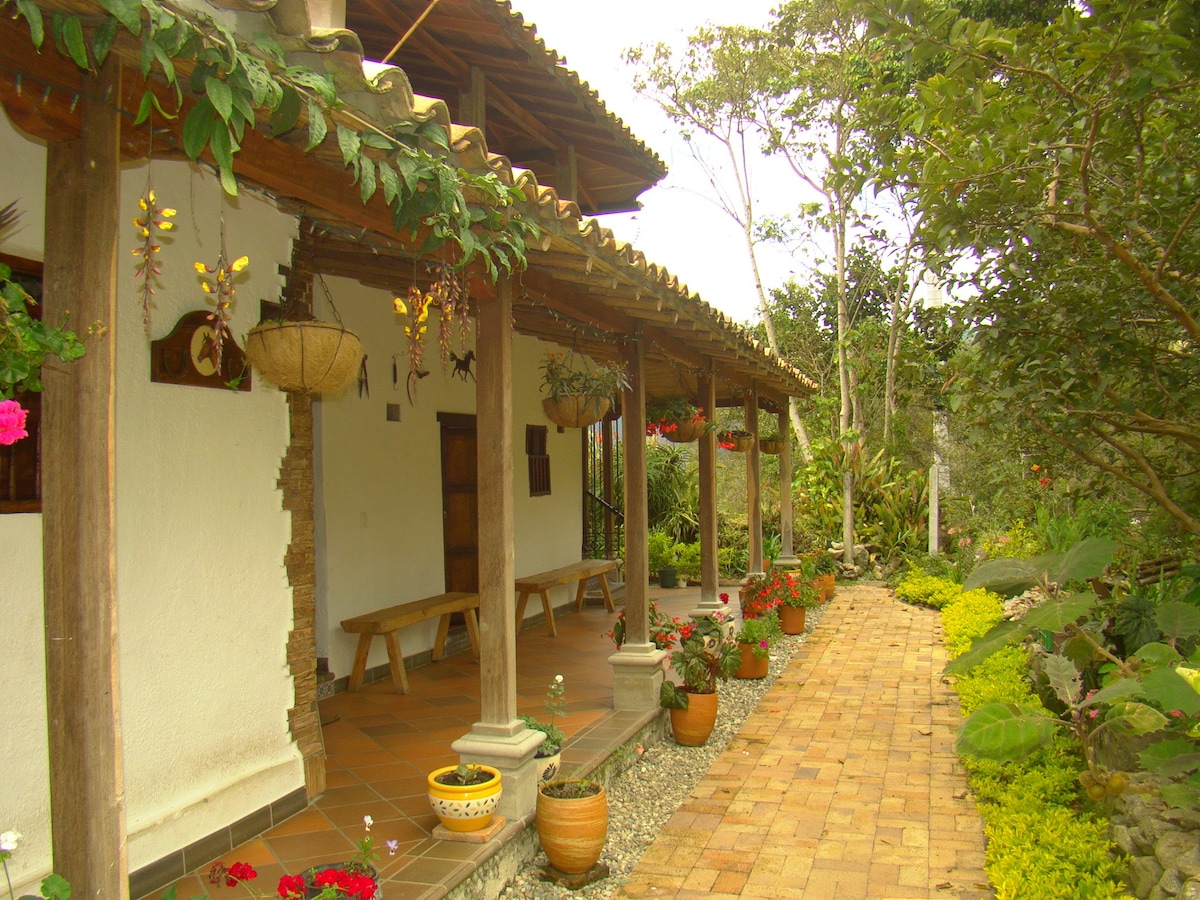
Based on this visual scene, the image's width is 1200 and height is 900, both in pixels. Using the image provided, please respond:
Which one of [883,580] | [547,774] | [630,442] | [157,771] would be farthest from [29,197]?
[883,580]

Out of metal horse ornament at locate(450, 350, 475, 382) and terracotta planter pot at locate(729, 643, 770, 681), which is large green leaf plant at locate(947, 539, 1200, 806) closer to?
terracotta planter pot at locate(729, 643, 770, 681)

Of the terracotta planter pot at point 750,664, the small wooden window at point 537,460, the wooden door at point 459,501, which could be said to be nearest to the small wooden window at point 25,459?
the wooden door at point 459,501

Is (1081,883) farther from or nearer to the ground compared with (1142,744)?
nearer to the ground

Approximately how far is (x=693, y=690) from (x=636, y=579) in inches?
33.3

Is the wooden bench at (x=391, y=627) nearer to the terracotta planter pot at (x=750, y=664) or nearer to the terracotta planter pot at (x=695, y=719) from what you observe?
the terracotta planter pot at (x=695, y=719)

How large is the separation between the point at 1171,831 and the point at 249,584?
157 inches

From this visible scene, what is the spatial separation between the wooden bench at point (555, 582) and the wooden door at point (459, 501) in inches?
24.3

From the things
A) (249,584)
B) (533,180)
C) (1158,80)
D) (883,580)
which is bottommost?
(883,580)

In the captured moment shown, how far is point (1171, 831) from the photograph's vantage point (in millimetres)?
3420

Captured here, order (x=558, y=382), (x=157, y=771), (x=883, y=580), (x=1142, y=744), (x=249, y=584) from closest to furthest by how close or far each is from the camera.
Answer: (x=157, y=771) → (x=249, y=584) → (x=1142, y=744) → (x=558, y=382) → (x=883, y=580)

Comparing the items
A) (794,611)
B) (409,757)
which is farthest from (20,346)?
(794,611)

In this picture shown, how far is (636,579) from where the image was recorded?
19.7 feet

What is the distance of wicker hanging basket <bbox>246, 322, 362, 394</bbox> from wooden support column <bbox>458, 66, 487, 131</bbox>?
2616 mm

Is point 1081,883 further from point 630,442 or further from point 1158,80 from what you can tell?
point 630,442
